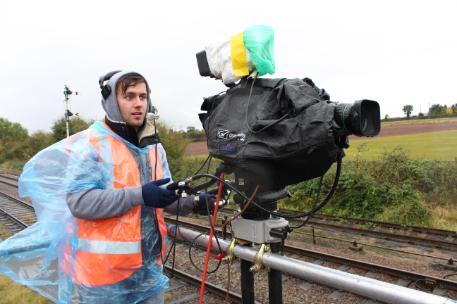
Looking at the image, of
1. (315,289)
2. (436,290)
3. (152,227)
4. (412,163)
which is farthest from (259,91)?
(412,163)

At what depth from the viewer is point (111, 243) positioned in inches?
83.2

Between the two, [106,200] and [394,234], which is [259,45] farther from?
[394,234]

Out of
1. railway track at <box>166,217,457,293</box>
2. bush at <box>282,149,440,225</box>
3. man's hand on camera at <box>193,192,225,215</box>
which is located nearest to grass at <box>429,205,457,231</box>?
bush at <box>282,149,440,225</box>

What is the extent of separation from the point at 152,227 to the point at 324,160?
114cm

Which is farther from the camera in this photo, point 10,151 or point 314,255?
point 10,151

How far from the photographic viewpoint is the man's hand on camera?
2279 millimetres

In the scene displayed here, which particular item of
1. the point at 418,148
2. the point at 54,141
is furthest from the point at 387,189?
the point at 54,141

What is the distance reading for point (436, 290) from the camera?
16.3ft

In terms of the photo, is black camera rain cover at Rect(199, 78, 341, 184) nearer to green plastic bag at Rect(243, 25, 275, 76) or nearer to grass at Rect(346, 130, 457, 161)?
green plastic bag at Rect(243, 25, 275, 76)

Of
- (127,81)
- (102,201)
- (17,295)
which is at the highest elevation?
(127,81)

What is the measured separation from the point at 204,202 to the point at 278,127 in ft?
2.93

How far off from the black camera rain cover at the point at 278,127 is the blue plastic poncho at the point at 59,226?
0.66 meters

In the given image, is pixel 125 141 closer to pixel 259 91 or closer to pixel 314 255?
pixel 259 91

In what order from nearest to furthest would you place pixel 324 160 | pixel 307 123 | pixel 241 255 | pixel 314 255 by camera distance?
1. pixel 307 123
2. pixel 324 160
3. pixel 241 255
4. pixel 314 255
